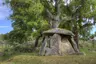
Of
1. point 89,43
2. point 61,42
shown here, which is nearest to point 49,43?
point 61,42

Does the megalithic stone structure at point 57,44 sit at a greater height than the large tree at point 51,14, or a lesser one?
lesser

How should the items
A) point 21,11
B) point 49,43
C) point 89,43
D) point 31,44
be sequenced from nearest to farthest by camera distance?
point 49,43, point 21,11, point 31,44, point 89,43

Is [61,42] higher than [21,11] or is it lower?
lower

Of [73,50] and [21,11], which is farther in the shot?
[21,11]

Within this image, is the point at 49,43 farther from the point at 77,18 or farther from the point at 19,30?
the point at 77,18

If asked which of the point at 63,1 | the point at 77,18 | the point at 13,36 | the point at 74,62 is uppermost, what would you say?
the point at 63,1

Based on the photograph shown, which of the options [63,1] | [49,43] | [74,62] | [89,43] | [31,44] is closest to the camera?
[74,62]

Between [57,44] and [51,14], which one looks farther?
[51,14]

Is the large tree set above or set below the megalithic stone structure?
above

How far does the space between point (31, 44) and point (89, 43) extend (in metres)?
11.4

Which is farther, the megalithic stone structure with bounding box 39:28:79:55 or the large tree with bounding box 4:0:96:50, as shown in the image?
the large tree with bounding box 4:0:96:50

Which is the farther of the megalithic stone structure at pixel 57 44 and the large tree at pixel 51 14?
the large tree at pixel 51 14

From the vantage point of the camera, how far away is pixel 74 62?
1397 centimetres

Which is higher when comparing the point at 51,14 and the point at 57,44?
the point at 51,14
